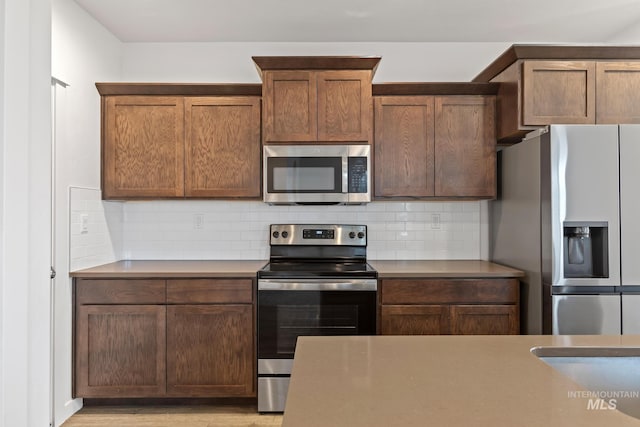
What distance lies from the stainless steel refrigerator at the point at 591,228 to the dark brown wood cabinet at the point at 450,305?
274mm

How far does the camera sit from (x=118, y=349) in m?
2.68

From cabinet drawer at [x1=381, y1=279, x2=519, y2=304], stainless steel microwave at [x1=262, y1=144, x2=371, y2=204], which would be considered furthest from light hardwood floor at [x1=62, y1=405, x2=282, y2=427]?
stainless steel microwave at [x1=262, y1=144, x2=371, y2=204]

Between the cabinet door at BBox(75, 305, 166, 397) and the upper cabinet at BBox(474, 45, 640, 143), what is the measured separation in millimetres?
2571

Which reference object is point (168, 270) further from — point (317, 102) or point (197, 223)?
point (317, 102)

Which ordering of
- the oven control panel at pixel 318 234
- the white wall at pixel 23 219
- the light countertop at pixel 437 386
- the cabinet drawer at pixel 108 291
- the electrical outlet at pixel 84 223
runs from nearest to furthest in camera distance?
the white wall at pixel 23 219
the light countertop at pixel 437 386
the cabinet drawer at pixel 108 291
the electrical outlet at pixel 84 223
the oven control panel at pixel 318 234

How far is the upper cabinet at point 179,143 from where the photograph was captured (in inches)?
119

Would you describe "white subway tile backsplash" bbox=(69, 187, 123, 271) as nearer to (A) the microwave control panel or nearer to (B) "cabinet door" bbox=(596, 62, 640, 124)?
(A) the microwave control panel

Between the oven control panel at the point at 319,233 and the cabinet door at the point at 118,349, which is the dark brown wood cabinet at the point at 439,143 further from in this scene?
the cabinet door at the point at 118,349

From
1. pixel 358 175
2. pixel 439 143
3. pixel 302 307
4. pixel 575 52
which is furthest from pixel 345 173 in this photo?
pixel 575 52

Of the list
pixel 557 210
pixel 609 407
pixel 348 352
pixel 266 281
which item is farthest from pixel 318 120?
pixel 609 407

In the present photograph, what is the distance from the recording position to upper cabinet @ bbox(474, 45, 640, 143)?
8.59 feet

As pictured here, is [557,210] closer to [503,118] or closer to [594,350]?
[503,118]

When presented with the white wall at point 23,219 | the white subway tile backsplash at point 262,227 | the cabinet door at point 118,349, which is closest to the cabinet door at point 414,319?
the white subway tile backsplash at point 262,227

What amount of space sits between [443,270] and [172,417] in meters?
1.89
